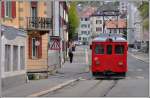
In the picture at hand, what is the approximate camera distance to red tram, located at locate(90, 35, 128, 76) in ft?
130

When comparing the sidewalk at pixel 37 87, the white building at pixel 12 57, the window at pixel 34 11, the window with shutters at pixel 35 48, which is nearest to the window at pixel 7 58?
the white building at pixel 12 57

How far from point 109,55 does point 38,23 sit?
606 cm

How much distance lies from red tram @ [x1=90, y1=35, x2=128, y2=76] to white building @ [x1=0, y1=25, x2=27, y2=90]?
8.10 m

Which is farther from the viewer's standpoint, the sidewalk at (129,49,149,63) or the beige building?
the sidewalk at (129,49,149,63)

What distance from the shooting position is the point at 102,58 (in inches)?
1567

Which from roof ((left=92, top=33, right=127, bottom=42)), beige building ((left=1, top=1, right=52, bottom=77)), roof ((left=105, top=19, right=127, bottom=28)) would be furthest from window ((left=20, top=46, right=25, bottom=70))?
roof ((left=105, top=19, right=127, bottom=28))

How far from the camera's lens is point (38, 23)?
4228 centimetres

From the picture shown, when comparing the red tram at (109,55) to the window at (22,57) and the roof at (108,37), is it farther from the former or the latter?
the window at (22,57)

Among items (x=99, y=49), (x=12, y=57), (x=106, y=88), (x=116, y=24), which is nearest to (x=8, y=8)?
(x=12, y=57)

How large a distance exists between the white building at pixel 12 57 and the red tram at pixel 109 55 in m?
8.10

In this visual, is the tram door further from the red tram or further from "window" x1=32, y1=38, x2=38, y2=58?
"window" x1=32, y1=38, x2=38, y2=58

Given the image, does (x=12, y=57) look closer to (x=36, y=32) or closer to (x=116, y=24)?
(x=36, y=32)

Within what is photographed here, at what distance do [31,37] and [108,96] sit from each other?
68.0 ft

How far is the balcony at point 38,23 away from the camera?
41031 millimetres
